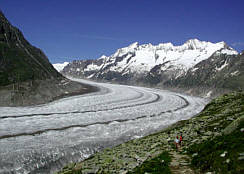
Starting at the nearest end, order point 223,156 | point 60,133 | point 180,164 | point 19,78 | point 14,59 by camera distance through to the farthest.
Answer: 1. point 223,156
2. point 180,164
3. point 60,133
4. point 19,78
5. point 14,59

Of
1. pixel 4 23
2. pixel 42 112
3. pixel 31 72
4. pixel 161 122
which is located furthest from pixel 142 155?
pixel 4 23

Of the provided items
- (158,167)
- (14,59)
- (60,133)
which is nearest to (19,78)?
(14,59)

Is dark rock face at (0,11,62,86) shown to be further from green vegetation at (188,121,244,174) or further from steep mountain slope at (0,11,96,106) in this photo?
green vegetation at (188,121,244,174)

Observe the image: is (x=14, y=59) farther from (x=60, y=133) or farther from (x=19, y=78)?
(x=60, y=133)

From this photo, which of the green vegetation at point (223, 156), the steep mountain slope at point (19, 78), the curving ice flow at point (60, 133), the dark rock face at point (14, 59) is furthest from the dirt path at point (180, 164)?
the dark rock face at point (14, 59)

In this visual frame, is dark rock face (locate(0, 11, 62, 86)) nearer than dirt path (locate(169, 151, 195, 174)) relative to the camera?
No

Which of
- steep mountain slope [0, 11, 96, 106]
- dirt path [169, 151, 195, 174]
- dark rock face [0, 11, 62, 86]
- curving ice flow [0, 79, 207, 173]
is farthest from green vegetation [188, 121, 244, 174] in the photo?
dark rock face [0, 11, 62, 86]

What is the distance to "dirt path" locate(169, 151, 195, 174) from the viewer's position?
14.6 m

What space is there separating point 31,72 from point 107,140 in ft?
230

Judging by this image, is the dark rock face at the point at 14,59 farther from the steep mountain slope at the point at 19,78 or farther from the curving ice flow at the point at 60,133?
the curving ice flow at the point at 60,133

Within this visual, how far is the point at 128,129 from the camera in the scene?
47844mm

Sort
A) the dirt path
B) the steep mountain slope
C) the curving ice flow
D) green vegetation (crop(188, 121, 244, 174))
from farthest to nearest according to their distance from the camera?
the steep mountain slope, the curving ice flow, the dirt path, green vegetation (crop(188, 121, 244, 174))

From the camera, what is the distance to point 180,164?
16188mm

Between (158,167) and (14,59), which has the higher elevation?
(14,59)
